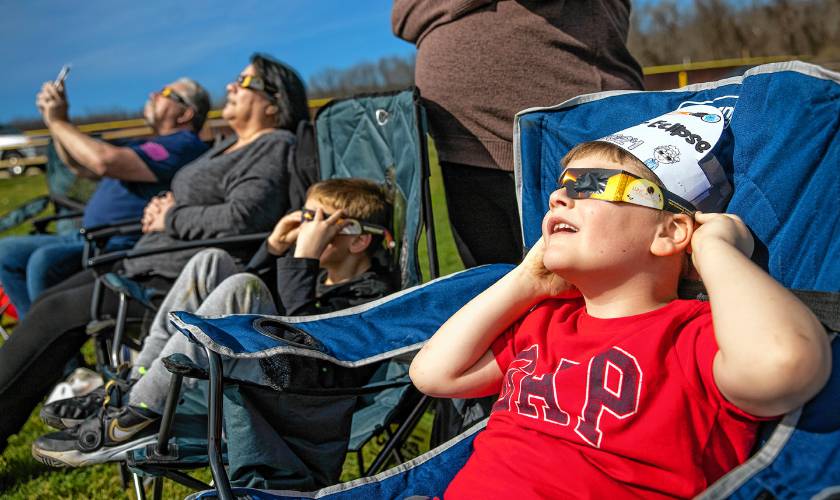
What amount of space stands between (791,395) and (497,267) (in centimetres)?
95

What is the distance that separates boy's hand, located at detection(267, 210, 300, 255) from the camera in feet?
8.64

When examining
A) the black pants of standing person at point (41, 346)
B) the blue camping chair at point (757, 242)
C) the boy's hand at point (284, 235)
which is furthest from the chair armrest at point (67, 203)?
the blue camping chair at point (757, 242)

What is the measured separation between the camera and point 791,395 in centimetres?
111

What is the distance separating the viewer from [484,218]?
2457 millimetres

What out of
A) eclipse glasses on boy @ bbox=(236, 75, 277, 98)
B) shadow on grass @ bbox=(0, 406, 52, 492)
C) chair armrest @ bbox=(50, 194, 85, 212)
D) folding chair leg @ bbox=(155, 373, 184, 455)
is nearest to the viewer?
folding chair leg @ bbox=(155, 373, 184, 455)

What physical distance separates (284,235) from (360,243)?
31cm

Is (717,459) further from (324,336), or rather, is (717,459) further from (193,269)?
(193,269)

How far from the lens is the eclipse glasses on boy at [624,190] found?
1387 millimetres

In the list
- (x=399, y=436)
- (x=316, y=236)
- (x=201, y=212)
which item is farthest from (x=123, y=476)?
(x=399, y=436)

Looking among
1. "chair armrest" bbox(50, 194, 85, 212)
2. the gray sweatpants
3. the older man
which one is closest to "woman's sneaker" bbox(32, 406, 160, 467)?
the gray sweatpants

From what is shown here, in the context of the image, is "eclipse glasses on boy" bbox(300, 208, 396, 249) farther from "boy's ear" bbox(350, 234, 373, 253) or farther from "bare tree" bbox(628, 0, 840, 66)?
"bare tree" bbox(628, 0, 840, 66)

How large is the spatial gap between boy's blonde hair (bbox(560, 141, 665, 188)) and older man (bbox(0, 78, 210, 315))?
104 inches

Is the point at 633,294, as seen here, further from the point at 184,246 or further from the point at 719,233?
the point at 184,246

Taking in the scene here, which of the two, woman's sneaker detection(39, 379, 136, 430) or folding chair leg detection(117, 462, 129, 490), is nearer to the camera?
woman's sneaker detection(39, 379, 136, 430)
